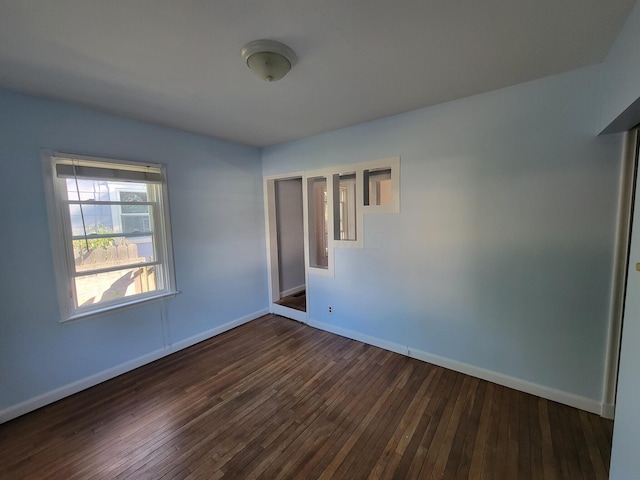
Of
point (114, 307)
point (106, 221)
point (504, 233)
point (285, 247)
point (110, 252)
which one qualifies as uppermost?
point (106, 221)

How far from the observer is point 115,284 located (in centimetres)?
259

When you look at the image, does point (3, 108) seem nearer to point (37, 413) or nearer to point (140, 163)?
point (140, 163)

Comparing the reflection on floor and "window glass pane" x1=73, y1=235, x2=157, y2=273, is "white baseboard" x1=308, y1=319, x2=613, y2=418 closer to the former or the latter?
the reflection on floor

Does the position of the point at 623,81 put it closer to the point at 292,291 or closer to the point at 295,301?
the point at 295,301

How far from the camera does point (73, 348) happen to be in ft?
7.54

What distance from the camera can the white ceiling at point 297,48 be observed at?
124cm

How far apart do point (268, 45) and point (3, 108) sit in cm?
211

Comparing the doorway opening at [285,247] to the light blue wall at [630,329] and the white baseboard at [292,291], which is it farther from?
the light blue wall at [630,329]

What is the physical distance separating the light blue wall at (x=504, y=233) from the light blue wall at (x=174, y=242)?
1747mm

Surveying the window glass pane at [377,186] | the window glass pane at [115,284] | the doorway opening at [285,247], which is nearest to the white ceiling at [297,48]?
the window glass pane at [377,186]

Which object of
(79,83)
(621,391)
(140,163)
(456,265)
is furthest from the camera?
(140,163)

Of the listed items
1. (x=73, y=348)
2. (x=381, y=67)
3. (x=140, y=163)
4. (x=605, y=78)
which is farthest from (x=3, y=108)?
(x=605, y=78)

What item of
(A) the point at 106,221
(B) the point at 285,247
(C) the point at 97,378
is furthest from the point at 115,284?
(B) the point at 285,247

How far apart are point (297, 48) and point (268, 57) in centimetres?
18
